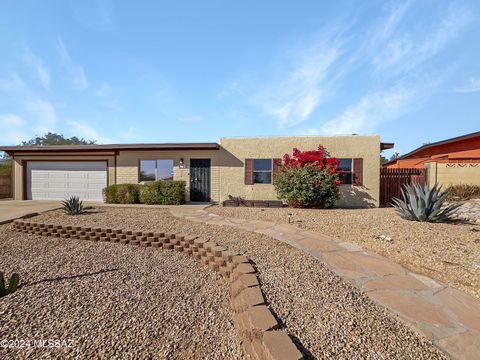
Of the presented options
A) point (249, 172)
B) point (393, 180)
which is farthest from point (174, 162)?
point (393, 180)

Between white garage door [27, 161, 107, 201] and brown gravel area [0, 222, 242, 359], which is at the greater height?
white garage door [27, 161, 107, 201]

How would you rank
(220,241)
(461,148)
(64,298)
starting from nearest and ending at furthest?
1. (64,298)
2. (220,241)
3. (461,148)

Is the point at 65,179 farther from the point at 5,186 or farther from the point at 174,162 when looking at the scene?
the point at 174,162

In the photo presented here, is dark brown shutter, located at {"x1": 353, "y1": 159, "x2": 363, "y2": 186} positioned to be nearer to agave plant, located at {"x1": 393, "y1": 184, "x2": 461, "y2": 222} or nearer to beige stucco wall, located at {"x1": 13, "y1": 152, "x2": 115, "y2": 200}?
agave plant, located at {"x1": 393, "y1": 184, "x2": 461, "y2": 222}

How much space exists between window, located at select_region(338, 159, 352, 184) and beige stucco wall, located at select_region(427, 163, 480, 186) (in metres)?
3.44

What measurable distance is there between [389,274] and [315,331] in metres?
1.64

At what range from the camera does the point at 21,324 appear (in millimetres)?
2199

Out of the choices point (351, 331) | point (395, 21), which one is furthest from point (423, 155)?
point (351, 331)

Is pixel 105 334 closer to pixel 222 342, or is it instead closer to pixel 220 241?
pixel 222 342

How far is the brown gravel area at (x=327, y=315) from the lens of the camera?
5.50 feet

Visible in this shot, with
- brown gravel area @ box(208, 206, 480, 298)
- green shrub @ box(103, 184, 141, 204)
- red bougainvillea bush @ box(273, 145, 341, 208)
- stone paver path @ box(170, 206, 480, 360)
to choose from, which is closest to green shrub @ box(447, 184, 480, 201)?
red bougainvillea bush @ box(273, 145, 341, 208)

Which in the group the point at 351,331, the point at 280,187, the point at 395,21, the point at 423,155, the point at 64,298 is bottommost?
the point at 64,298

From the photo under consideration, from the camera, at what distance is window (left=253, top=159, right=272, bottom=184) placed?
35.4 ft

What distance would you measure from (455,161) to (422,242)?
9.81 m
